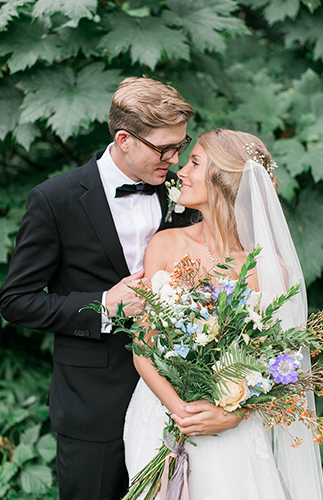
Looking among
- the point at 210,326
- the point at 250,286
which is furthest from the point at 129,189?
the point at 210,326

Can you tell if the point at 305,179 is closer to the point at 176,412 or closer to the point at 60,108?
the point at 60,108

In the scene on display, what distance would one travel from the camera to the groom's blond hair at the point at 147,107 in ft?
6.42

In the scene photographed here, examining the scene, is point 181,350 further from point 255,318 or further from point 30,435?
point 30,435

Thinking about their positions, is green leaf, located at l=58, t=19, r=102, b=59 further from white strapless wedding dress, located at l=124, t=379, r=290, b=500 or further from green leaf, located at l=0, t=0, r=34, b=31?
white strapless wedding dress, located at l=124, t=379, r=290, b=500

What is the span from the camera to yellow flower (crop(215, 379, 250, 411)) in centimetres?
156

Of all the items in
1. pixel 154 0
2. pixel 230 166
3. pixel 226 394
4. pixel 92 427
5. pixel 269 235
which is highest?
pixel 154 0

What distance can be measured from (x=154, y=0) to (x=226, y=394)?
2.35 m

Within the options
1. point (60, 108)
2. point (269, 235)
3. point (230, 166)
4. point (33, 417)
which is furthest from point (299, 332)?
point (33, 417)

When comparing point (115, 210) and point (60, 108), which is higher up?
point (60, 108)

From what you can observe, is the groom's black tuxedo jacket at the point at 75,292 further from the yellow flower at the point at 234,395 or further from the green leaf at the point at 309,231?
the green leaf at the point at 309,231

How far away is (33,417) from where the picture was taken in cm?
334

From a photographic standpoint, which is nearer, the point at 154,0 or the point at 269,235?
the point at 269,235

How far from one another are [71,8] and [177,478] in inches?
89.7

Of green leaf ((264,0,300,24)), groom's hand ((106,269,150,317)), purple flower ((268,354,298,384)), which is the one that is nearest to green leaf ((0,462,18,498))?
groom's hand ((106,269,150,317))
